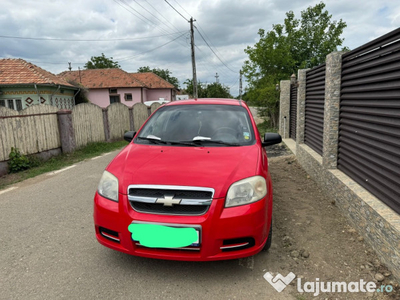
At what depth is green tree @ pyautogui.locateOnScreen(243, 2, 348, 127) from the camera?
18562 mm

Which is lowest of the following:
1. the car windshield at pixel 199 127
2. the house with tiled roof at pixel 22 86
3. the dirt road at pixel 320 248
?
the dirt road at pixel 320 248

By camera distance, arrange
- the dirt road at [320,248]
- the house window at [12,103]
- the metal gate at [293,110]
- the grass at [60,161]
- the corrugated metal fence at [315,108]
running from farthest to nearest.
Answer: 1. the house window at [12,103]
2. the metal gate at [293,110]
3. the grass at [60,161]
4. the corrugated metal fence at [315,108]
5. the dirt road at [320,248]

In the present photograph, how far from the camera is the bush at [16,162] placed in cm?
690

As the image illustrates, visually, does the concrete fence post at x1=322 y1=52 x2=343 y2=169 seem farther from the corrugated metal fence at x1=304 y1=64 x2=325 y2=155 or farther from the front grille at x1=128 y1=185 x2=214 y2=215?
the front grille at x1=128 y1=185 x2=214 y2=215

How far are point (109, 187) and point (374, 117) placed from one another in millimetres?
3026

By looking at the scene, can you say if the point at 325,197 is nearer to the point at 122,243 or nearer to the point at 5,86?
the point at 122,243

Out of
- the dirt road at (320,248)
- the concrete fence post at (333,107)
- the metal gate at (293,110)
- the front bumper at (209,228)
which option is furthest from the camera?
the metal gate at (293,110)

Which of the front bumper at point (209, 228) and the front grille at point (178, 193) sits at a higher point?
the front grille at point (178, 193)

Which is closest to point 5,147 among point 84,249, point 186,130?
point 84,249

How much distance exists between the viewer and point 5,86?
16.6 meters

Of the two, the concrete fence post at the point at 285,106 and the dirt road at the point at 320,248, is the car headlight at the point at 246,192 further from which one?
the concrete fence post at the point at 285,106

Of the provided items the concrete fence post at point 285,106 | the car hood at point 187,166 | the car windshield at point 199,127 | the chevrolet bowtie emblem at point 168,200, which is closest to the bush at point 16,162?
the car windshield at point 199,127

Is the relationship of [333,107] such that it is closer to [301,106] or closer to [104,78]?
[301,106]

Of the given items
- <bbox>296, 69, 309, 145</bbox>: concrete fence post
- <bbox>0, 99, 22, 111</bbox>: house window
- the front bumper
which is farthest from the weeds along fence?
<bbox>0, 99, 22, 111</bbox>: house window
